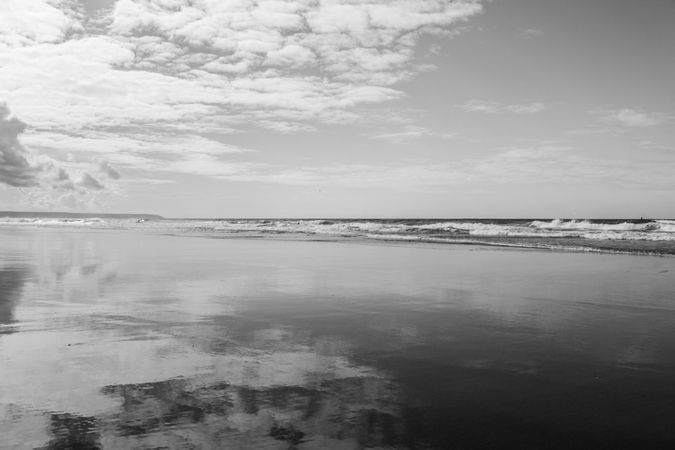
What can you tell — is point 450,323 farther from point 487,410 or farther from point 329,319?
point 487,410

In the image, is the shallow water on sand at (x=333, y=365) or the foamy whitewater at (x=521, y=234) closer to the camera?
the shallow water on sand at (x=333, y=365)

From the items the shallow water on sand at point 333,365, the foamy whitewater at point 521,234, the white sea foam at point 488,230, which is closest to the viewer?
the shallow water on sand at point 333,365

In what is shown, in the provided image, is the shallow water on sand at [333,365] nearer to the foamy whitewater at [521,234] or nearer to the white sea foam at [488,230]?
the foamy whitewater at [521,234]

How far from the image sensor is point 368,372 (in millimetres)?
5223

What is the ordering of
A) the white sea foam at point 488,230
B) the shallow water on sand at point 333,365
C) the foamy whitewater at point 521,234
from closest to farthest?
the shallow water on sand at point 333,365 < the foamy whitewater at point 521,234 < the white sea foam at point 488,230

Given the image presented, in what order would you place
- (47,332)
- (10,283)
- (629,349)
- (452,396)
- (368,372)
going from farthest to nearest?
(10,283) < (47,332) < (629,349) < (368,372) < (452,396)

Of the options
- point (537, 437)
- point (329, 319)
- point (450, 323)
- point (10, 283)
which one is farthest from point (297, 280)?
point (537, 437)

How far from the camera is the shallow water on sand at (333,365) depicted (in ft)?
12.4

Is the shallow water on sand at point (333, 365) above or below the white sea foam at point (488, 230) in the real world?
below

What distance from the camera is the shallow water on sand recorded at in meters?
3.79

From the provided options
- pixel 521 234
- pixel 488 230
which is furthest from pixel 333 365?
pixel 488 230

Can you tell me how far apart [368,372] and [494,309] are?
4.37 metres

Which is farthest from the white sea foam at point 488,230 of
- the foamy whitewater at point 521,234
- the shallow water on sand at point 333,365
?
the shallow water on sand at point 333,365

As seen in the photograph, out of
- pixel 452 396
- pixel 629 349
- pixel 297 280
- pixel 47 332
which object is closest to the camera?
pixel 452 396
